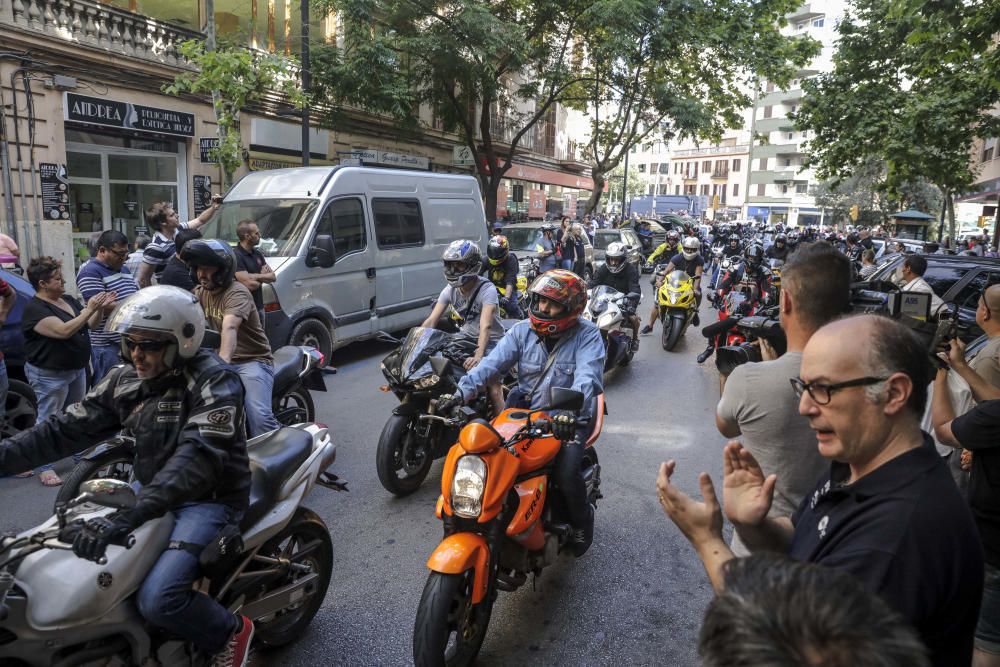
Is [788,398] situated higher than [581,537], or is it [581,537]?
[788,398]

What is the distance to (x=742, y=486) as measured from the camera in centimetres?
197

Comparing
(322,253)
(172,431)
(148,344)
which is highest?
(322,253)

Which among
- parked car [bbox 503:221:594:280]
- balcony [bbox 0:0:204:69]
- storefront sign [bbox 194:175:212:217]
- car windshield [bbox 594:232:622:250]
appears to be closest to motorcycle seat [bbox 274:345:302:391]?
balcony [bbox 0:0:204:69]

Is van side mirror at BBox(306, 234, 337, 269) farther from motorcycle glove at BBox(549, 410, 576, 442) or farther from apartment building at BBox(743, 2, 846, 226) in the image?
apartment building at BBox(743, 2, 846, 226)

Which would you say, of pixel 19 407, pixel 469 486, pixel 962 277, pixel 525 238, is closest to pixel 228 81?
pixel 19 407

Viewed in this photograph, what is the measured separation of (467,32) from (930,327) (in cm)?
1484

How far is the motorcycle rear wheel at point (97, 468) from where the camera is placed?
3.92 m

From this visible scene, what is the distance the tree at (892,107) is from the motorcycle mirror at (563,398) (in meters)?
9.46

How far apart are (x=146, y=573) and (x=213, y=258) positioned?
2.48 metres

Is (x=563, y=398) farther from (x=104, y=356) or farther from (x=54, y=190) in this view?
(x=54, y=190)

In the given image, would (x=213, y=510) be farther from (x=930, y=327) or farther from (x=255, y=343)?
(x=930, y=327)

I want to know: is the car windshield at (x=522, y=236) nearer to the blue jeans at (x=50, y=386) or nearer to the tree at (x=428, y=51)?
the tree at (x=428, y=51)

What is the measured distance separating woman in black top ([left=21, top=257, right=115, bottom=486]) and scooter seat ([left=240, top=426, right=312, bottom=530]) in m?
2.52

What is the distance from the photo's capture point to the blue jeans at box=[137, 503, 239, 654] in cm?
232
